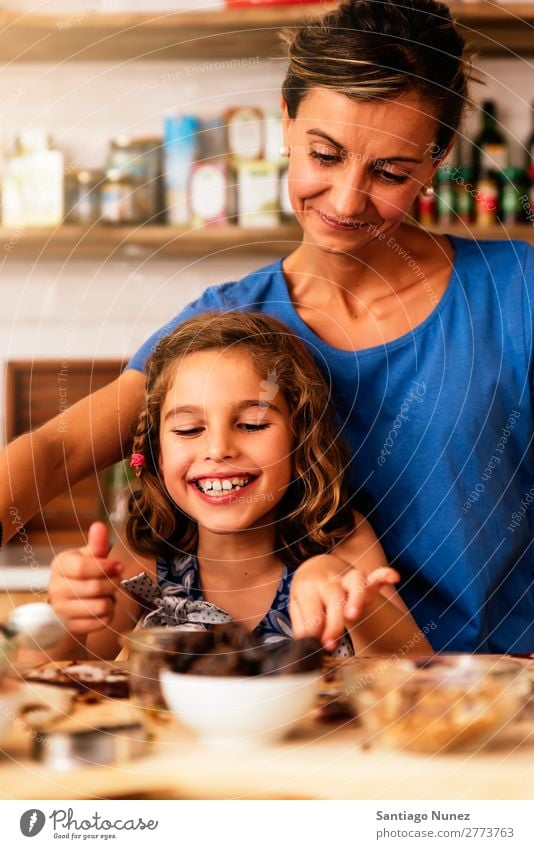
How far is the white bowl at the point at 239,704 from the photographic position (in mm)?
470

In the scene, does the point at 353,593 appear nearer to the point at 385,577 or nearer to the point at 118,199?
the point at 385,577

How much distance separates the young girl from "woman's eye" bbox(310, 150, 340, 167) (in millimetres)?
131

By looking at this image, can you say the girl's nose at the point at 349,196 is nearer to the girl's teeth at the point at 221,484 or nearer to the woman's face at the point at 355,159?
the woman's face at the point at 355,159

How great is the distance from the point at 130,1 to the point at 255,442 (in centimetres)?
65

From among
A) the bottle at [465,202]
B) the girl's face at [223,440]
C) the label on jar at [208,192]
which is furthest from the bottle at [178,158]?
the bottle at [465,202]

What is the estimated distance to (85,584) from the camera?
559 millimetres

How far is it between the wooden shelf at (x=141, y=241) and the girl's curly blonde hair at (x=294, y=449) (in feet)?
0.49

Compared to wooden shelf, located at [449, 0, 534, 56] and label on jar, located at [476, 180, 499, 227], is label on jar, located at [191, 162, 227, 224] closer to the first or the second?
wooden shelf, located at [449, 0, 534, 56]

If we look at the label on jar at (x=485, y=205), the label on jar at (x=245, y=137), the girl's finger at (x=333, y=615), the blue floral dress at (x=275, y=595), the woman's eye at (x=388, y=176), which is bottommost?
the girl's finger at (x=333, y=615)

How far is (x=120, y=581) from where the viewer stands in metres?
0.67

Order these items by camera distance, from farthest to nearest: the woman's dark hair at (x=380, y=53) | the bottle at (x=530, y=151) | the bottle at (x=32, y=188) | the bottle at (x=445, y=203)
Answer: the bottle at (x=530, y=151) < the bottle at (x=445, y=203) < the bottle at (x=32, y=188) < the woman's dark hair at (x=380, y=53)

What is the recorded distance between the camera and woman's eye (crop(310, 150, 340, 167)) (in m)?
0.68

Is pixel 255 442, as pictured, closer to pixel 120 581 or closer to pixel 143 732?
pixel 120 581

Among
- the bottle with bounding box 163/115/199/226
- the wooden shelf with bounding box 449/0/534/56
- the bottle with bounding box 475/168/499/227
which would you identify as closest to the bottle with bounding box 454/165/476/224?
the bottle with bounding box 475/168/499/227
